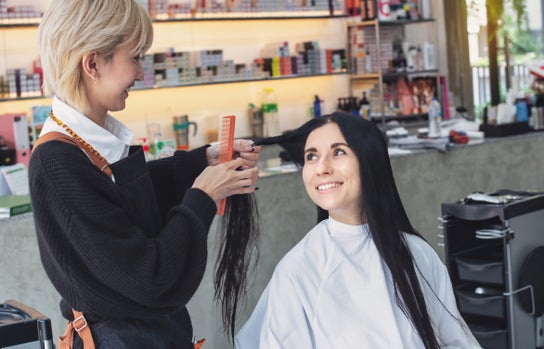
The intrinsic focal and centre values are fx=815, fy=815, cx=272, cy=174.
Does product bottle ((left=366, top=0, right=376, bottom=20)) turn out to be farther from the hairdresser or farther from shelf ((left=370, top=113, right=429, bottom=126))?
the hairdresser

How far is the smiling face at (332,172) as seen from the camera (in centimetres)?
211

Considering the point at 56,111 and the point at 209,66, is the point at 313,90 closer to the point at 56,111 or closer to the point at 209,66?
the point at 209,66

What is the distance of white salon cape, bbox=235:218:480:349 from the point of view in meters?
2.09

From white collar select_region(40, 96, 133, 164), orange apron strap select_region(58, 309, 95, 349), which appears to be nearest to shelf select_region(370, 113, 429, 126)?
white collar select_region(40, 96, 133, 164)

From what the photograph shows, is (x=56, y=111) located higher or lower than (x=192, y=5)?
lower

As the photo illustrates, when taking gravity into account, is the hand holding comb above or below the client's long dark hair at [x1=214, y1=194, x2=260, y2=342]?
above

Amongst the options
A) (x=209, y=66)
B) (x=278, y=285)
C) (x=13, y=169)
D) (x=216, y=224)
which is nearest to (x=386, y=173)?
(x=278, y=285)

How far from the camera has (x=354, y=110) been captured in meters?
7.03

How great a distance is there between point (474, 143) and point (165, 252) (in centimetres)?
357

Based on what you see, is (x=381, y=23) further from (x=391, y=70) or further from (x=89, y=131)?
(x=89, y=131)

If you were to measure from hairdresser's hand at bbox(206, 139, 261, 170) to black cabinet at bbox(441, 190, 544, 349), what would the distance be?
1555mm

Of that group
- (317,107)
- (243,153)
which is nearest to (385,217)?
(243,153)

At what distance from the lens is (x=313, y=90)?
7086 mm

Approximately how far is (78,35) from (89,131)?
192 millimetres
